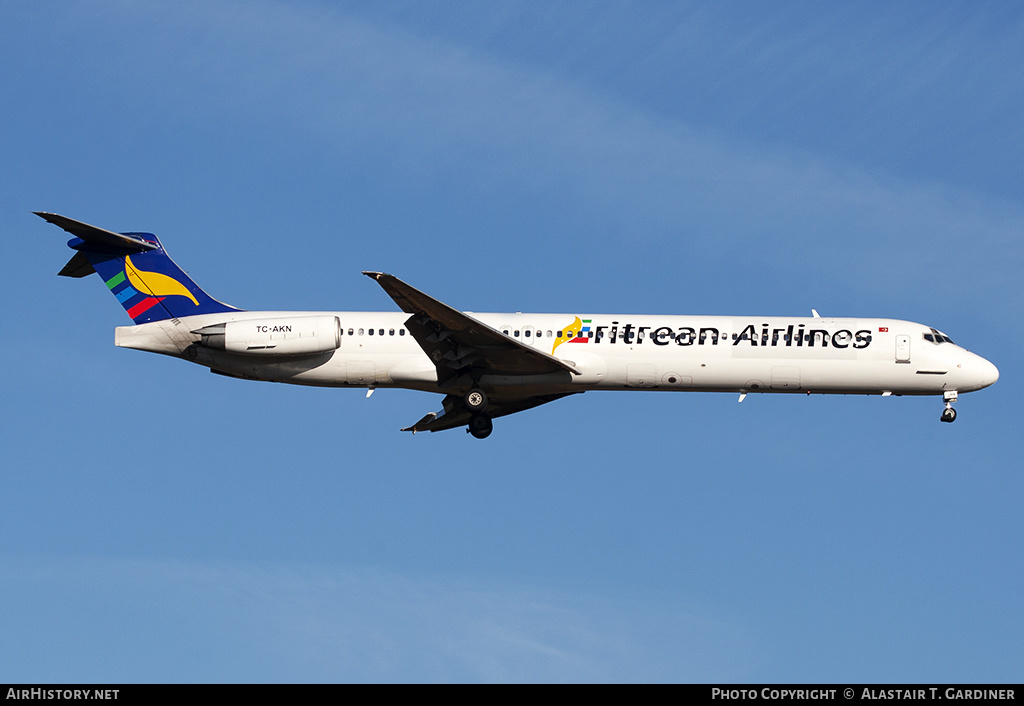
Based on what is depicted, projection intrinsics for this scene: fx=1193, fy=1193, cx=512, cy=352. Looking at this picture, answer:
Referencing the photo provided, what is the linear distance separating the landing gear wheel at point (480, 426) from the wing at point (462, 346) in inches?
5.8

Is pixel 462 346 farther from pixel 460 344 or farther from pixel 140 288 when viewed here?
pixel 140 288

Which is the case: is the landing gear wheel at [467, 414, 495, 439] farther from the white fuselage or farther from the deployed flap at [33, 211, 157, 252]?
the deployed flap at [33, 211, 157, 252]

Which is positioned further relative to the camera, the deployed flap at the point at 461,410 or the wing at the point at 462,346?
the deployed flap at the point at 461,410

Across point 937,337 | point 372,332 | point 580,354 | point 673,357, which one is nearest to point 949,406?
point 937,337

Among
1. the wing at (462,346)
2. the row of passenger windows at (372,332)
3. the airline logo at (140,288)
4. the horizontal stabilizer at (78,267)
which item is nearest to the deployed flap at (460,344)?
the wing at (462,346)

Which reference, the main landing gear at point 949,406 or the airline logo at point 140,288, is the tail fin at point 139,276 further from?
the main landing gear at point 949,406

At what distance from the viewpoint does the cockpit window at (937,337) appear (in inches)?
1422

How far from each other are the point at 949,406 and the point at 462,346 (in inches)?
579

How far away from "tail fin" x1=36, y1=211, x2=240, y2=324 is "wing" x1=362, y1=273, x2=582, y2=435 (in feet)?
→ 22.9

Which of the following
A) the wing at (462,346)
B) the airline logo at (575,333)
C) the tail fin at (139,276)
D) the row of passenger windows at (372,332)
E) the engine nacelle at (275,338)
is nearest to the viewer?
the wing at (462,346)

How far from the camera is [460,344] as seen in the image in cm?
3488
